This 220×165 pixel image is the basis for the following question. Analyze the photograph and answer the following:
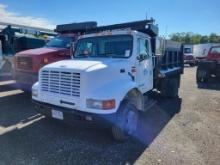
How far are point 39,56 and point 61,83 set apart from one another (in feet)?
11.6

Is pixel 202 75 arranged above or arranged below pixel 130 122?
above

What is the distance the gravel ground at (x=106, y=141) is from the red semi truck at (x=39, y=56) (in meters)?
1.10

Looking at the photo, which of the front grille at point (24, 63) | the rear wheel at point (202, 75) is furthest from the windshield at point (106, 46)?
the rear wheel at point (202, 75)

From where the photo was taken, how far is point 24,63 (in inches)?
320

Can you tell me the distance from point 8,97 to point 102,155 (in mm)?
5770

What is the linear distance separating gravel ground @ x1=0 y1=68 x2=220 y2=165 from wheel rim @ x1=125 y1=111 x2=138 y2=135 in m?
0.23

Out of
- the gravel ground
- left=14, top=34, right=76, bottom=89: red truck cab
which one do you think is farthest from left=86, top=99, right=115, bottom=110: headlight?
left=14, top=34, right=76, bottom=89: red truck cab

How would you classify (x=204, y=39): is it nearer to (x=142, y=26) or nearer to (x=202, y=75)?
(x=202, y=75)

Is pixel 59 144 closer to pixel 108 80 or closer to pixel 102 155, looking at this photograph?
pixel 102 155

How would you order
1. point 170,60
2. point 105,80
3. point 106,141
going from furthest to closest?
1. point 170,60
2. point 106,141
3. point 105,80

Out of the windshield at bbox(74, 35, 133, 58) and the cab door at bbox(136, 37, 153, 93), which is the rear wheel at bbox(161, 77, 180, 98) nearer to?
the cab door at bbox(136, 37, 153, 93)

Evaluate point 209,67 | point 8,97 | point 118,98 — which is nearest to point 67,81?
point 118,98

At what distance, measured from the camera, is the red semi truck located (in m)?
7.84

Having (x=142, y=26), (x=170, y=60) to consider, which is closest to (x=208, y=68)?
(x=170, y=60)
